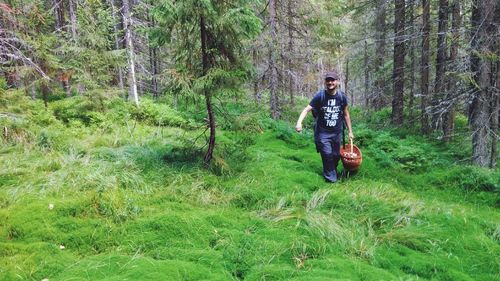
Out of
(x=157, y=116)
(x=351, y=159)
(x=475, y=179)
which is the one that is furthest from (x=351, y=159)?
(x=157, y=116)

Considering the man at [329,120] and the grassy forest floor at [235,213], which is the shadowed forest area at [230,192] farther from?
the man at [329,120]

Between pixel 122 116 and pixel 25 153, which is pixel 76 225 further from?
pixel 122 116

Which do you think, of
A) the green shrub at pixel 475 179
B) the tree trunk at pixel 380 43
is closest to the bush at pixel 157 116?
the tree trunk at pixel 380 43

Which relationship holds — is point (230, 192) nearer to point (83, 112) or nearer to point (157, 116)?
point (157, 116)

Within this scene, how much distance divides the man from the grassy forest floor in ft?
1.18

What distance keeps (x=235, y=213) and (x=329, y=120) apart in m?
2.73

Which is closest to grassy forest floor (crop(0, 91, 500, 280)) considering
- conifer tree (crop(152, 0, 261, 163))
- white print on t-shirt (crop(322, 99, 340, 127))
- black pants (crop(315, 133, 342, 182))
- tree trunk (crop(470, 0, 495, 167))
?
black pants (crop(315, 133, 342, 182))

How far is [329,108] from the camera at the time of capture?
6617 mm

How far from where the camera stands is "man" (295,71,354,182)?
21.7ft

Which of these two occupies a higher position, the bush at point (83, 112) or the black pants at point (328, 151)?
the bush at point (83, 112)

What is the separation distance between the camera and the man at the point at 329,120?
660 centimetres

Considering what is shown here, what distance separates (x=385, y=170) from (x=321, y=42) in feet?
36.4

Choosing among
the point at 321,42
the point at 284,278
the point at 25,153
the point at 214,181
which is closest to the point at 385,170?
the point at 214,181

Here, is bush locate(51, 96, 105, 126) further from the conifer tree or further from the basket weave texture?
the basket weave texture
